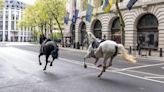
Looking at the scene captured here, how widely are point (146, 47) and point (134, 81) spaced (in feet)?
116

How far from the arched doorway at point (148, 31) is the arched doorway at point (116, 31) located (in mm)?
5550

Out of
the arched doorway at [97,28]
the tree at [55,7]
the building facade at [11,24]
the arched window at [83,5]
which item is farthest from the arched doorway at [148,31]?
the building facade at [11,24]

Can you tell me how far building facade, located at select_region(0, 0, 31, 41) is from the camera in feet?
590

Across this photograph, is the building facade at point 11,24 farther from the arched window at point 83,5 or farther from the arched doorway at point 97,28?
the arched doorway at point 97,28

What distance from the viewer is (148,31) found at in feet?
156

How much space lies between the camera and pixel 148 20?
47.6 m

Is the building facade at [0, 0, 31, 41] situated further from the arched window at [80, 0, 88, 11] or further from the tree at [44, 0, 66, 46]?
the tree at [44, 0, 66, 46]

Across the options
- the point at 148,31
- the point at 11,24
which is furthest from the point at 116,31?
the point at 11,24

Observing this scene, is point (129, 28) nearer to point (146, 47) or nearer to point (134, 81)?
point (146, 47)

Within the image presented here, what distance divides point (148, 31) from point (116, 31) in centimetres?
893

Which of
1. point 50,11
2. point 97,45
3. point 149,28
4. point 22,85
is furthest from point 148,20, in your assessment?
point 22,85

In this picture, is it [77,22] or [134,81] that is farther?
[77,22]

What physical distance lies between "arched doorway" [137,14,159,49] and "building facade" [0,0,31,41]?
134 metres

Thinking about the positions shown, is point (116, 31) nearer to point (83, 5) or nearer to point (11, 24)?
point (83, 5)
